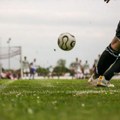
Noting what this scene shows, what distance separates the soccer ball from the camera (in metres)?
18.5

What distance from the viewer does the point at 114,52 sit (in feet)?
42.7

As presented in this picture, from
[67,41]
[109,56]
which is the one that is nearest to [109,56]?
[109,56]

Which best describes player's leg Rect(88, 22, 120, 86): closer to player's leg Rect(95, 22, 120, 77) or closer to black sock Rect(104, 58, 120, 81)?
player's leg Rect(95, 22, 120, 77)

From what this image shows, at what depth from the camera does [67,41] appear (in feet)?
60.5

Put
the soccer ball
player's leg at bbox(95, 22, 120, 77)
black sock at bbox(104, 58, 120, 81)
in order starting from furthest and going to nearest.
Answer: the soccer ball, black sock at bbox(104, 58, 120, 81), player's leg at bbox(95, 22, 120, 77)

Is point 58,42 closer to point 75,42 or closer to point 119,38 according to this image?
point 75,42

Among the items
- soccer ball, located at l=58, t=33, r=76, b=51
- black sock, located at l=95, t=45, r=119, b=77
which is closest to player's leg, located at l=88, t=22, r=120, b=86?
black sock, located at l=95, t=45, r=119, b=77

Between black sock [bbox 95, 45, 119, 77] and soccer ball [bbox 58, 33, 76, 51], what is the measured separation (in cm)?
491

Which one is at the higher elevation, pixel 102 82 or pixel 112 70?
pixel 112 70

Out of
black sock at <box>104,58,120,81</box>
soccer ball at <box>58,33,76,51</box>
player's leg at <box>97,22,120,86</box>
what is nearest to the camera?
player's leg at <box>97,22,120,86</box>

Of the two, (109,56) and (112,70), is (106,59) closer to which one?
(109,56)

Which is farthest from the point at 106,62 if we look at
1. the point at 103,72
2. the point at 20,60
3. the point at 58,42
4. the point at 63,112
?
the point at 20,60

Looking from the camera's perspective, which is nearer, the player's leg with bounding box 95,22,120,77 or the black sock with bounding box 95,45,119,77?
the player's leg with bounding box 95,22,120,77

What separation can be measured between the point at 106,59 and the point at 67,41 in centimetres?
528
